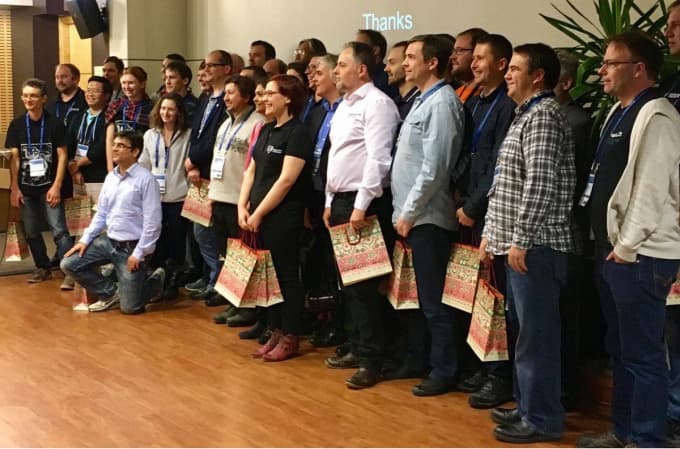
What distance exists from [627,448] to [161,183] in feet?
12.8

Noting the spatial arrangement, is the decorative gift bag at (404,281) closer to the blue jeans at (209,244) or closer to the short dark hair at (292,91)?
the short dark hair at (292,91)

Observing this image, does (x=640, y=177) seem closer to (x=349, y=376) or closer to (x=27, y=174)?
(x=349, y=376)

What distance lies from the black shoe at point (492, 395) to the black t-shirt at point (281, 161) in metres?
1.38

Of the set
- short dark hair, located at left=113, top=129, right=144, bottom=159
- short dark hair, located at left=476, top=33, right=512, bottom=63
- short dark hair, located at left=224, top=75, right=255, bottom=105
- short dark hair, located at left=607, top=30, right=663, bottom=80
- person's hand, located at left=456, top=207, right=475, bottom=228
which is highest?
short dark hair, located at left=476, top=33, right=512, bottom=63

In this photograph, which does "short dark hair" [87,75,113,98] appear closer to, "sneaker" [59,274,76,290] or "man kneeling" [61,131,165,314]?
"man kneeling" [61,131,165,314]

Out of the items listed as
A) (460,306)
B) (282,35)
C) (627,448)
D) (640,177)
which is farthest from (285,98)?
(282,35)

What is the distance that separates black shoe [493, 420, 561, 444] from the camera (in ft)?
12.4

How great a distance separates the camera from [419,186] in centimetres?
423

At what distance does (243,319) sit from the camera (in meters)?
5.79

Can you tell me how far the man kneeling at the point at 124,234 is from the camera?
6.10m

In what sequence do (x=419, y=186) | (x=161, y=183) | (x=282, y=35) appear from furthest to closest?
1. (x=282, y=35)
2. (x=161, y=183)
3. (x=419, y=186)

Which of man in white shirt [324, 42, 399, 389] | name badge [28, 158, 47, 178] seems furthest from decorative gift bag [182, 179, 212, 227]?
man in white shirt [324, 42, 399, 389]

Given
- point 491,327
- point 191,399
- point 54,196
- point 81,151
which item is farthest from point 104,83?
point 491,327

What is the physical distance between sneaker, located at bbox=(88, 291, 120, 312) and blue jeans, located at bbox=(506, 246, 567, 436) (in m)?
3.30
